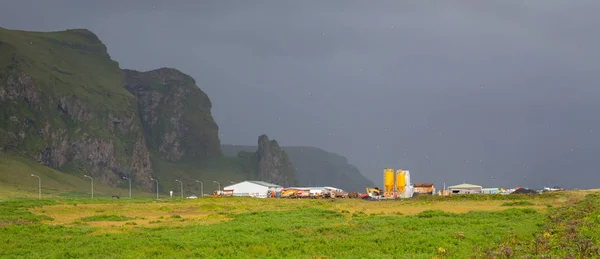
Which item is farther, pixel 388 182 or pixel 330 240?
pixel 388 182

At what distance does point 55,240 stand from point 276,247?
13.7 metres

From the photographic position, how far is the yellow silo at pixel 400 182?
430 feet

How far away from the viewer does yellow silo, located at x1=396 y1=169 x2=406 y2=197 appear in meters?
131

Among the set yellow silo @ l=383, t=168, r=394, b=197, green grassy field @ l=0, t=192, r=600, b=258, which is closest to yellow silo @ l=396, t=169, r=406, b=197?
yellow silo @ l=383, t=168, r=394, b=197

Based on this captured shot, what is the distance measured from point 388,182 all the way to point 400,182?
366 centimetres

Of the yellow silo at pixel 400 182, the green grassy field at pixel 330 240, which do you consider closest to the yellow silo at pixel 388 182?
the yellow silo at pixel 400 182

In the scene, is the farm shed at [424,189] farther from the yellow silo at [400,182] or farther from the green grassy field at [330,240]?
the green grassy field at [330,240]

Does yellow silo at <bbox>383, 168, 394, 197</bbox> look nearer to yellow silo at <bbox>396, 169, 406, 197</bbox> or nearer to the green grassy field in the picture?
yellow silo at <bbox>396, 169, 406, 197</bbox>

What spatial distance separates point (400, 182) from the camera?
433ft

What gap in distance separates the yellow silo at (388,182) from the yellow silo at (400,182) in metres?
1.83

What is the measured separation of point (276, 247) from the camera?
34.4 metres

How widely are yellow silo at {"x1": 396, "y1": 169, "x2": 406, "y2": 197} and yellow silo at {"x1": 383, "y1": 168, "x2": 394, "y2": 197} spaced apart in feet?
6.01

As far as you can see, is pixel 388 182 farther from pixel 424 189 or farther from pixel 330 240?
pixel 330 240

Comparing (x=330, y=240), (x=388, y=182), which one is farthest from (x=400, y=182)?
(x=330, y=240)
